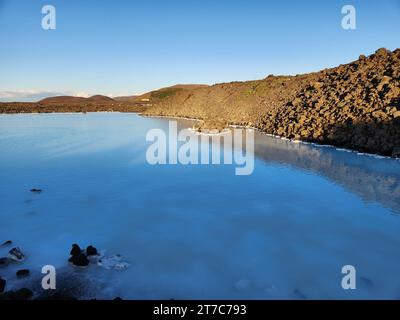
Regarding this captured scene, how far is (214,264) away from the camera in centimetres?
668

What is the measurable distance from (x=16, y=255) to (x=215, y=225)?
4785 mm

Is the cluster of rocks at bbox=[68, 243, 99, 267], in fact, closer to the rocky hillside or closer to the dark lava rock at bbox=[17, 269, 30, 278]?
the dark lava rock at bbox=[17, 269, 30, 278]

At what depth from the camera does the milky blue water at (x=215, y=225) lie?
6.02m

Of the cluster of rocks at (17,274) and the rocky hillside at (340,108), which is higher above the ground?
the rocky hillside at (340,108)

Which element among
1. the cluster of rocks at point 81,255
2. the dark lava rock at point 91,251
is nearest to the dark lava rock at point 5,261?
the cluster of rocks at point 81,255

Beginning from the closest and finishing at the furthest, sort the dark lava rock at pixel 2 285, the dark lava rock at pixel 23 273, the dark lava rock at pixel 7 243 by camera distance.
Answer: the dark lava rock at pixel 2 285 → the dark lava rock at pixel 23 273 → the dark lava rock at pixel 7 243

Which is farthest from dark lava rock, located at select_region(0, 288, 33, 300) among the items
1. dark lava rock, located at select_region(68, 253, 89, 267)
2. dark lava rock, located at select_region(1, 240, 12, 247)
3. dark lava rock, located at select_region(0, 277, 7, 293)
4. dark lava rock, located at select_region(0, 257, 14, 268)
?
dark lava rock, located at select_region(1, 240, 12, 247)

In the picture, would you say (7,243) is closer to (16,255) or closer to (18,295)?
(16,255)

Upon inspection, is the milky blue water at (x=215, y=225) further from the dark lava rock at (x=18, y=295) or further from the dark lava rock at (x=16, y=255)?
the dark lava rock at (x=18, y=295)

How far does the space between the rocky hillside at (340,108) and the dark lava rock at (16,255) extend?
17.6m

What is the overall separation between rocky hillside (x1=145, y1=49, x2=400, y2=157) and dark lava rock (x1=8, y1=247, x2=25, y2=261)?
1760cm

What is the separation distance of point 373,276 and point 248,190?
607cm

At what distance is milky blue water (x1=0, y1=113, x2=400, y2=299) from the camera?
6.02 metres
